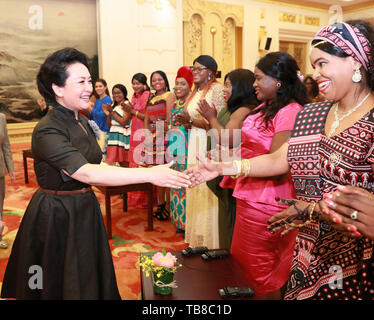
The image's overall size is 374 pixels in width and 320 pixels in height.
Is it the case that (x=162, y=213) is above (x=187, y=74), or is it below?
below

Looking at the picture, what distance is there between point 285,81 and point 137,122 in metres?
3.18

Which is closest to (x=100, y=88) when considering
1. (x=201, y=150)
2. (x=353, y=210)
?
(x=201, y=150)

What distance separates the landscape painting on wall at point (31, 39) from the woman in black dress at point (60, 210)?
6.45 metres

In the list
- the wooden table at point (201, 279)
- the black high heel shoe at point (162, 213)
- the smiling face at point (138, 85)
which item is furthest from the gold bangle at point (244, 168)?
the smiling face at point (138, 85)

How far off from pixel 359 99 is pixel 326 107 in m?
0.16

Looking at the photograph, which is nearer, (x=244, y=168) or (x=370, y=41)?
(x=370, y=41)

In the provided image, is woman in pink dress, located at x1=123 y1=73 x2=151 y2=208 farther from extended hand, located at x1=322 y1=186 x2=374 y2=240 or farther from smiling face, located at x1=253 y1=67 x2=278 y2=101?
extended hand, located at x1=322 y1=186 x2=374 y2=240

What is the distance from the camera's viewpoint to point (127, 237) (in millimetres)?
3992

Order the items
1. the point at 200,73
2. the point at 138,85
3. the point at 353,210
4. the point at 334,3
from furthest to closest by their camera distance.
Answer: the point at 334,3
the point at 138,85
the point at 200,73
the point at 353,210

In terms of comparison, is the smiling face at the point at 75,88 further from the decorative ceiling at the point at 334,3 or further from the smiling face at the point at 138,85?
the decorative ceiling at the point at 334,3

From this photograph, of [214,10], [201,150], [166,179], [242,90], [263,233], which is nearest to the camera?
[166,179]

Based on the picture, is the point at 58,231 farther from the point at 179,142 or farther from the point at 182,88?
the point at 182,88

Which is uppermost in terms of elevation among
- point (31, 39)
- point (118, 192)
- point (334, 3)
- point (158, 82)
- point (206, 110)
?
point (334, 3)

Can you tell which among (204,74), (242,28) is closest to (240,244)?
(204,74)
